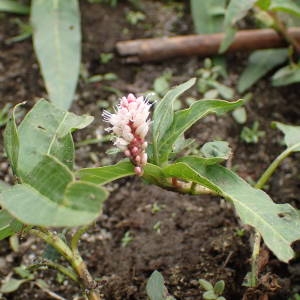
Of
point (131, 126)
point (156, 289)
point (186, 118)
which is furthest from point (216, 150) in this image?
point (156, 289)

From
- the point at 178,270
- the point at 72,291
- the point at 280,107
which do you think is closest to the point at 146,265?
the point at 178,270

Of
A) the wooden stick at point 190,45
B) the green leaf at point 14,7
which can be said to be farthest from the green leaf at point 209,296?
the green leaf at point 14,7

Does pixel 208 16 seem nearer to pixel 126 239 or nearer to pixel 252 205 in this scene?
pixel 126 239

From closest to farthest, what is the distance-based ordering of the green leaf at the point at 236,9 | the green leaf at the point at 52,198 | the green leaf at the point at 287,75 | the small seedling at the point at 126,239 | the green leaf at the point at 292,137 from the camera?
the green leaf at the point at 52,198, the green leaf at the point at 292,137, the small seedling at the point at 126,239, the green leaf at the point at 236,9, the green leaf at the point at 287,75

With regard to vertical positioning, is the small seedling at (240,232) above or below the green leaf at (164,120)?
below

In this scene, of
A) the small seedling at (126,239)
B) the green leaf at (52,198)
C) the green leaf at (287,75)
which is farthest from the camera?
the green leaf at (287,75)

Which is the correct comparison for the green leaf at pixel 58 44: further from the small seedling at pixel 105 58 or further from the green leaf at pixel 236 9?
the green leaf at pixel 236 9

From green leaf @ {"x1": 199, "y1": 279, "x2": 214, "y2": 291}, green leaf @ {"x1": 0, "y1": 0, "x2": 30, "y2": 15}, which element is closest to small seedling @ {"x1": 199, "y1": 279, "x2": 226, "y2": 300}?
green leaf @ {"x1": 199, "y1": 279, "x2": 214, "y2": 291}

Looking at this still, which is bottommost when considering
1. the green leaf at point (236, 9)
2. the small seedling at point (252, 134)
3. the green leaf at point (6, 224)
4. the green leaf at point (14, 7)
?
the small seedling at point (252, 134)
